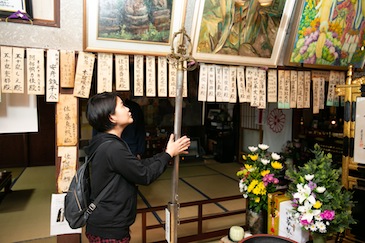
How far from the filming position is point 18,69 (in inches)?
87.7

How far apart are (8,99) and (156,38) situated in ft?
4.89

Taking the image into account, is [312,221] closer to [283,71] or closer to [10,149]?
[283,71]

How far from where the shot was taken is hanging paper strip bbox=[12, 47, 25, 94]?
2.21 m

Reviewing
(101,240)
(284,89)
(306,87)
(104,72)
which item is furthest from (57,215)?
(306,87)

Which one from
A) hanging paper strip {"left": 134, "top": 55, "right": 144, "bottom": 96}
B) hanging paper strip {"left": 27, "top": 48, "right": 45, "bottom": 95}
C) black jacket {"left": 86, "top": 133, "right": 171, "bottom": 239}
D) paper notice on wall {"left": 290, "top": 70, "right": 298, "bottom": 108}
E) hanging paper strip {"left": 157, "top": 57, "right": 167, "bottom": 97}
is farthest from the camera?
paper notice on wall {"left": 290, "top": 70, "right": 298, "bottom": 108}

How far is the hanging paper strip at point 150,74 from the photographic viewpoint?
2.68 m

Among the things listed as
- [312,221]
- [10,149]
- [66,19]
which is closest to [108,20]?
[66,19]

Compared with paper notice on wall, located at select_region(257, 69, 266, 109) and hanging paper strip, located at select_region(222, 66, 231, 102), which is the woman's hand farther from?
paper notice on wall, located at select_region(257, 69, 266, 109)

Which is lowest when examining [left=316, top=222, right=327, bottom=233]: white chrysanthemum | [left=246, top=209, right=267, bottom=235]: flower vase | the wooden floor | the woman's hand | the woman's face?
the wooden floor

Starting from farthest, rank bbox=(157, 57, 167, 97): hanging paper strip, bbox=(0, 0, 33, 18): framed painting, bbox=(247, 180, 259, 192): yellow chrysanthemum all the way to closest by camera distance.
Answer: bbox=(157, 57, 167, 97): hanging paper strip
bbox=(247, 180, 259, 192): yellow chrysanthemum
bbox=(0, 0, 33, 18): framed painting

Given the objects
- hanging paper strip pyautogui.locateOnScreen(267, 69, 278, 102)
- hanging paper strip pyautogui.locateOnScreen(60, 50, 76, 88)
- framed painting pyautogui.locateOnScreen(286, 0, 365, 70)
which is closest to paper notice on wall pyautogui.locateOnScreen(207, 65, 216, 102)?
hanging paper strip pyautogui.locateOnScreen(267, 69, 278, 102)

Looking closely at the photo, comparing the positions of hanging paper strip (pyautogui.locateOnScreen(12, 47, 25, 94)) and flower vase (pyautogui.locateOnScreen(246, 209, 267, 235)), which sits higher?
hanging paper strip (pyautogui.locateOnScreen(12, 47, 25, 94))

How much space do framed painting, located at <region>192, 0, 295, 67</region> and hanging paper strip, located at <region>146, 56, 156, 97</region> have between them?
488mm

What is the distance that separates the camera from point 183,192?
5105 millimetres
